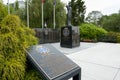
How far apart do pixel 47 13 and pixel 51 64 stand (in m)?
21.0


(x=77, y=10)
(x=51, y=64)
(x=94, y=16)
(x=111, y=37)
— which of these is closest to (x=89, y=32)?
(x=111, y=37)

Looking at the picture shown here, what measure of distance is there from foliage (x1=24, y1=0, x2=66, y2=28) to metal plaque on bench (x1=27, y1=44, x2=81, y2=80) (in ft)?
63.8

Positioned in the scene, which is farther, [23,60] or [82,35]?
[82,35]

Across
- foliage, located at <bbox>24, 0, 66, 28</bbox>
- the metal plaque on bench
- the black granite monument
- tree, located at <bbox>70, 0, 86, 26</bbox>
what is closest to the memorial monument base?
the black granite monument

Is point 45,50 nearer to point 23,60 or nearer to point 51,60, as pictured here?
point 51,60

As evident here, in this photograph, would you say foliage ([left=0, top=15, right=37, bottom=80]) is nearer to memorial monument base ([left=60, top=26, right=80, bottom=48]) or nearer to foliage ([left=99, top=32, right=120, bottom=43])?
memorial monument base ([left=60, top=26, right=80, bottom=48])

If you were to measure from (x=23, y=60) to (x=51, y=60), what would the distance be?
1.34ft

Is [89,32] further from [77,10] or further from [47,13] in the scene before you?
[77,10]

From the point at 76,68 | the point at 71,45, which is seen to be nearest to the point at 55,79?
the point at 76,68

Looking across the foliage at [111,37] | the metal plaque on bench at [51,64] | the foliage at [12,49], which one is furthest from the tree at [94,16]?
the foliage at [12,49]

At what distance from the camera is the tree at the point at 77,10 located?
27.2 meters

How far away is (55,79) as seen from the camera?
1.92 m

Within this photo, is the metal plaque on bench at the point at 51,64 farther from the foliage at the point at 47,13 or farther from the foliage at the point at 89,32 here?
the foliage at the point at 47,13

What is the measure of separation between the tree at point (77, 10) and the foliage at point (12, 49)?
25.4 m
